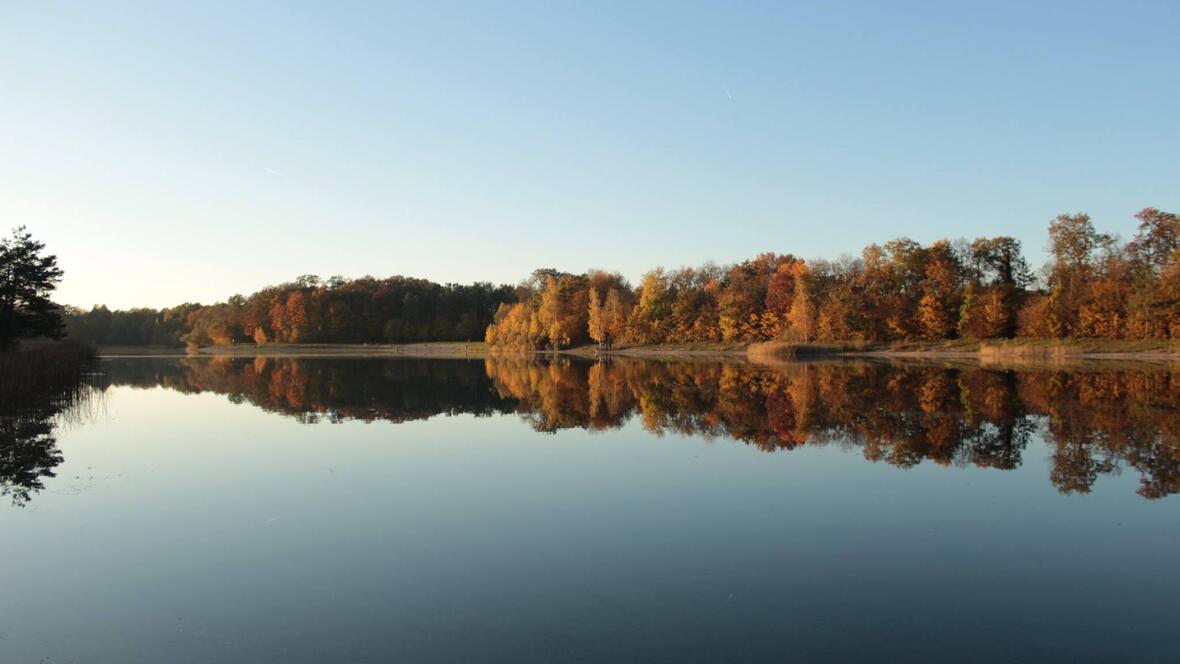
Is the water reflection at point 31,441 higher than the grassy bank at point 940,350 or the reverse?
the reverse

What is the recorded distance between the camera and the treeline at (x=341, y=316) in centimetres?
11050

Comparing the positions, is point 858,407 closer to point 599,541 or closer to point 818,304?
point 599,541

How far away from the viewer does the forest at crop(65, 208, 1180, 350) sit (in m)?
55.5

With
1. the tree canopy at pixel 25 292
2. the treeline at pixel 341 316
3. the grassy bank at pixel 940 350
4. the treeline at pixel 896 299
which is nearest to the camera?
the tree canopy at pixel 25 292

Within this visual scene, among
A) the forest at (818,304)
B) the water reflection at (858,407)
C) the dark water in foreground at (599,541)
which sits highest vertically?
the forest at (818,304)

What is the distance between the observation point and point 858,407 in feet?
67.7

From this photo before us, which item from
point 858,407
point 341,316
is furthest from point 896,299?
point 341,316

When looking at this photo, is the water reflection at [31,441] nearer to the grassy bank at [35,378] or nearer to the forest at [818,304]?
the grassy bank at [35,378]

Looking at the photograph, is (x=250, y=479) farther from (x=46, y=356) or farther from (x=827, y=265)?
(x=827, y=265)

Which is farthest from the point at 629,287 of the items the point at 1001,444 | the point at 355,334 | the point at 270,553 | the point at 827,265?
the point at 270,553

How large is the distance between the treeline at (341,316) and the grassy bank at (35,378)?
261 ft

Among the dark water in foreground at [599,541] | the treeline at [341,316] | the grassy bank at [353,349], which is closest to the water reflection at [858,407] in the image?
the dark water in foreground at [599,541]

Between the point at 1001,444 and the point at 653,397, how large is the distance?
12.5 metres

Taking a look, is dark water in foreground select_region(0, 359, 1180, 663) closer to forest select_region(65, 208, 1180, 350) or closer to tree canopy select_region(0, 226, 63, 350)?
tree canopy select_region(0, 226, 63, 350)
